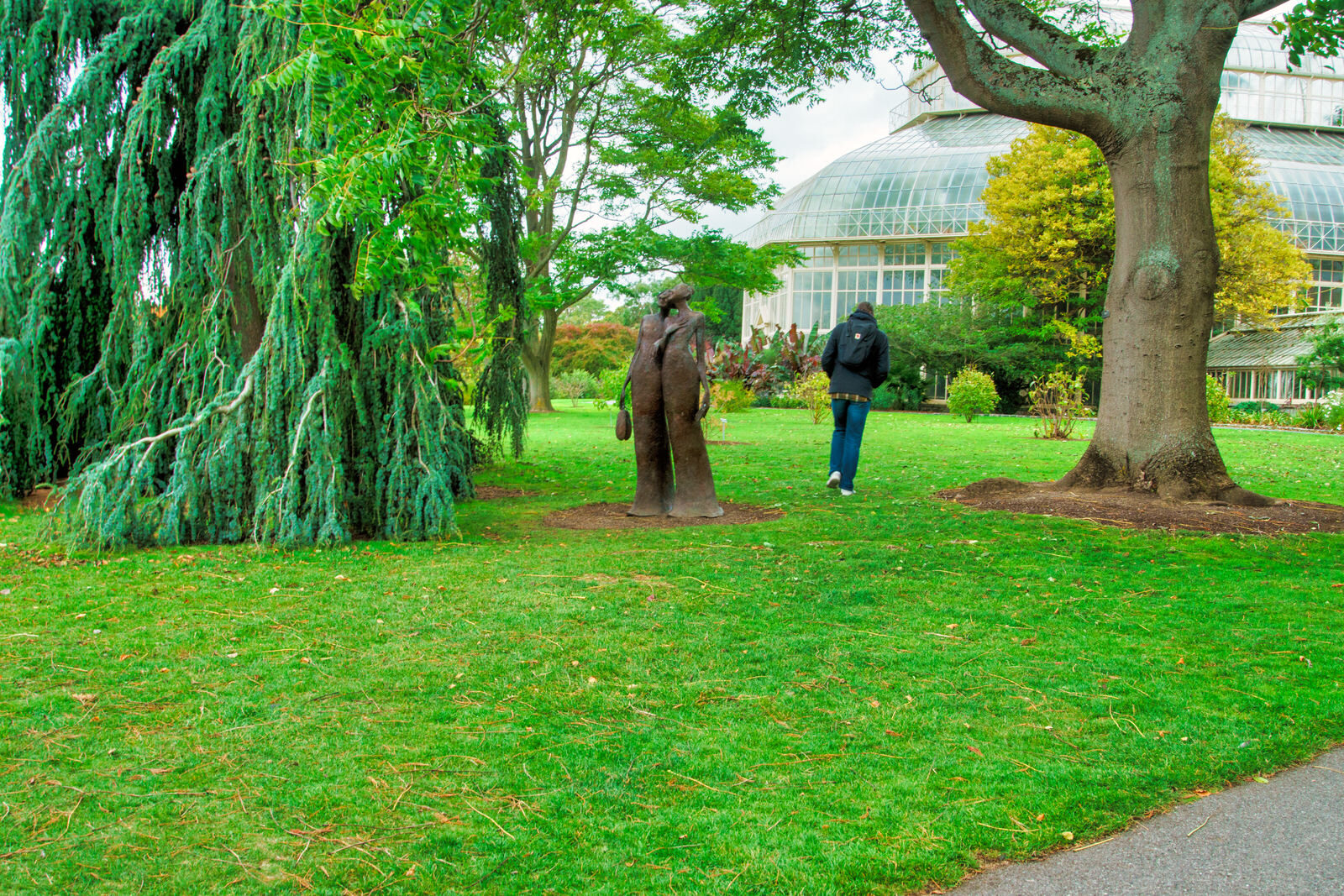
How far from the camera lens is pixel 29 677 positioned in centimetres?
374

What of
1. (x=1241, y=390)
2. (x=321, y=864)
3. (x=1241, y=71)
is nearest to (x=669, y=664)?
(x=321, y=864)

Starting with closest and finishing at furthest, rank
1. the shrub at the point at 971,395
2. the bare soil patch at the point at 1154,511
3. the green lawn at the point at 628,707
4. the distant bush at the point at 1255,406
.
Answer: the green lawn at the point at 628,707 → the bare soil patch at the point at 1154,511 → the shrub at the point at 971,395 → the distant bush at the point at 1255,406

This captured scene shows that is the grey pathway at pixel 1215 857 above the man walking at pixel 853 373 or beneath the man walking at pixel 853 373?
beneath

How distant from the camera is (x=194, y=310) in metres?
7.28

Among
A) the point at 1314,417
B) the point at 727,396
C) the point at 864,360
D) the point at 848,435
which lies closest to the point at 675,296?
the point at 864,360

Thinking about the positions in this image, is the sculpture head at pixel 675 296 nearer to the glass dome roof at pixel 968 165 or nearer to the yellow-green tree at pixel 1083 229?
the yellow-green tree at pixel 1083 229

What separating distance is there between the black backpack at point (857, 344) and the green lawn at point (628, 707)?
3.06 meters

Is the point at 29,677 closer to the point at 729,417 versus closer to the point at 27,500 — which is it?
the point at 27,500

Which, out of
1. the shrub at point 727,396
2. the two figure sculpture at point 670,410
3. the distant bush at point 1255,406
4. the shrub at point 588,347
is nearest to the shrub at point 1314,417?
the distant bush at point 1255,406

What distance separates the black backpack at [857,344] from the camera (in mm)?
9328

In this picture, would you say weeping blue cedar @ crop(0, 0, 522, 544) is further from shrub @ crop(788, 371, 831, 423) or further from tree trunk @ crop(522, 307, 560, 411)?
tree trunk @ crop(522, 307, 560, 411)

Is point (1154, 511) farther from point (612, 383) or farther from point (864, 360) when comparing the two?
point (612, 383)

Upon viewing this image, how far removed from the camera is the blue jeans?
9.34 m

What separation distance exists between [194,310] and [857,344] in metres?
5.98
